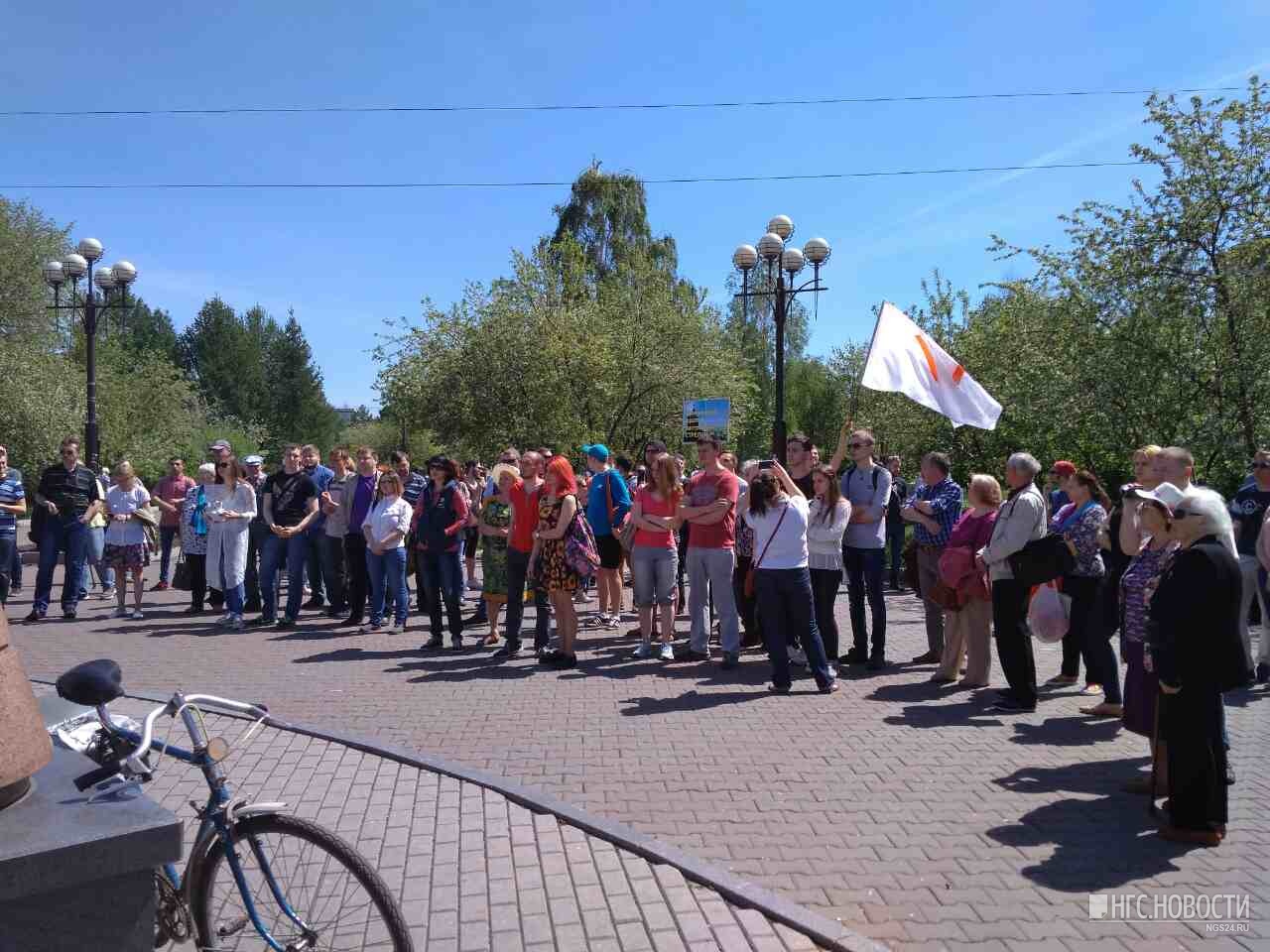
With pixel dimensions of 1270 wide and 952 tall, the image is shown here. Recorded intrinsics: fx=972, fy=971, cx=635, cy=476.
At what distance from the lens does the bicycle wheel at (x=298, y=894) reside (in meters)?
2.87

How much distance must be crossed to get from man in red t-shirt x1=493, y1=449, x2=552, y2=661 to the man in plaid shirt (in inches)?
132

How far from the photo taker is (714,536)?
28.1 feet

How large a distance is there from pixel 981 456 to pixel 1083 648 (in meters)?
15.9

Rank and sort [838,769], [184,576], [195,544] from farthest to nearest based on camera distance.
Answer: [184,576] < [195,544] < [838,769]

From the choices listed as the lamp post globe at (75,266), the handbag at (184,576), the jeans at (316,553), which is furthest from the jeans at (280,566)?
the lamp post globe at (75,266)

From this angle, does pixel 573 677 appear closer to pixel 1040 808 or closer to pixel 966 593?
pixel 966 593

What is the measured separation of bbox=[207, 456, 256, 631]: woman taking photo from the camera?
1097 centimetres

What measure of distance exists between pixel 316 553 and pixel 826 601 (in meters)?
6.61

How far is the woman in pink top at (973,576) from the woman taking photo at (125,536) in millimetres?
9241

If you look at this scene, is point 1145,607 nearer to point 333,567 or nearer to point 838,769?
point 838,769

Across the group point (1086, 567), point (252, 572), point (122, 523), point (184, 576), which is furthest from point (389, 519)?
point (1086, 567)

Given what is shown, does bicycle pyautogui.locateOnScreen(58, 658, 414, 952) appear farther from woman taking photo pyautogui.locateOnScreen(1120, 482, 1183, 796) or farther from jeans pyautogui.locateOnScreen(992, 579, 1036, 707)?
jeans pyautogui.locateOnScreen(992, 579, 1036, 707)

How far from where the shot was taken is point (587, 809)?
201 inches

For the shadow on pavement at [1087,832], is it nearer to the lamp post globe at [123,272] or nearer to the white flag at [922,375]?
the white flag at [922,375]
